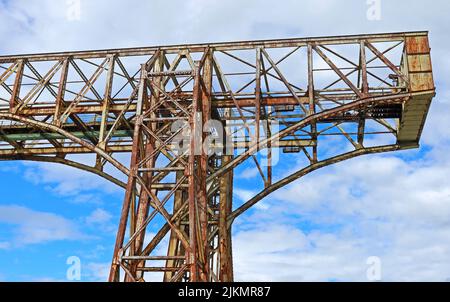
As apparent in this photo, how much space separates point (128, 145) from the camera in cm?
1662

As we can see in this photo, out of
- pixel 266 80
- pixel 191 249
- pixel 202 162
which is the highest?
pixel 266 80

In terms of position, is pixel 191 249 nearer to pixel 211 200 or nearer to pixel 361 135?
pixel 211 200

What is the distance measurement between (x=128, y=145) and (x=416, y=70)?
9401 mm

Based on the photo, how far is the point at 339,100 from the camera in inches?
578
